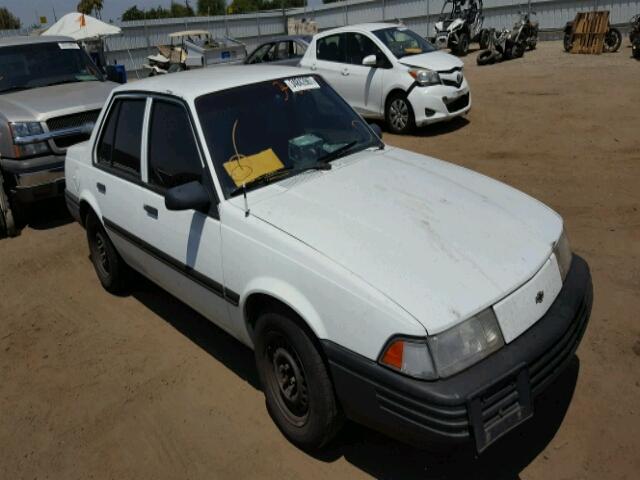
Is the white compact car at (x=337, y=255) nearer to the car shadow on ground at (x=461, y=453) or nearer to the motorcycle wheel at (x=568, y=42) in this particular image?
the car shadow on ground at (x=461, y=453)

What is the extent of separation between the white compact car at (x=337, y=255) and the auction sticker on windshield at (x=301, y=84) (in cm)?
2

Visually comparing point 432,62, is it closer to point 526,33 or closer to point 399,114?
point 399,114

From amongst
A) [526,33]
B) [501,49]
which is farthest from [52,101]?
[526,33]

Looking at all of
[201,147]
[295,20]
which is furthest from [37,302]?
[295,20]

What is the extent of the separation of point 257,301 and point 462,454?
1317 mm

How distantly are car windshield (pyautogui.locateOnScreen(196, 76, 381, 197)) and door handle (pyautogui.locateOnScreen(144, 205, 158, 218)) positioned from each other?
2.22 ft

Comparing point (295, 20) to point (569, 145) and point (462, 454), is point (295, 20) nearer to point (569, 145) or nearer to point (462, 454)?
point (569, 145)

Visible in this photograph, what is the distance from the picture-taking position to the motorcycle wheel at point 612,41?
17.5 m

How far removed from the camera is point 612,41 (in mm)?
17578

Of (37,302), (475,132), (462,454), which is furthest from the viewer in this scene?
(475,132)

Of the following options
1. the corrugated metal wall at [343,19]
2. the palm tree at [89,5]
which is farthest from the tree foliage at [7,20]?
the corrugated metal wall at [343,19]

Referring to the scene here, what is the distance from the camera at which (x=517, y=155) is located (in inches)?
309

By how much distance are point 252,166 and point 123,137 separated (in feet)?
4.54

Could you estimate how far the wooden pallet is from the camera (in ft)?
57.4
